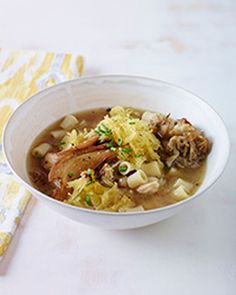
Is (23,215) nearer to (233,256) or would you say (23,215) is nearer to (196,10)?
(233,256)

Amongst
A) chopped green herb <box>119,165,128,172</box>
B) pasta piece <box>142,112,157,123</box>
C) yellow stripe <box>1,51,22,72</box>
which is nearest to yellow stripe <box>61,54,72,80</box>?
yellow stripe <box>1,51,22,72</box>

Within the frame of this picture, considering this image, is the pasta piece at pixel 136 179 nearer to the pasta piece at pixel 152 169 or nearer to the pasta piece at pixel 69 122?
the pasta piece at pixel 152 169

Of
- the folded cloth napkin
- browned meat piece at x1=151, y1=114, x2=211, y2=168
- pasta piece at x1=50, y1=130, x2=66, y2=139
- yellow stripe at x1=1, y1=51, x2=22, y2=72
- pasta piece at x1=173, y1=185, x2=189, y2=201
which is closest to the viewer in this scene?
pasta piece at x1=173, y1=185, x2=189, y2=201

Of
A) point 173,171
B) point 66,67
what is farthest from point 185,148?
point 66,67

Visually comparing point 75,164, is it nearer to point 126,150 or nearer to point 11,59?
point 126,150

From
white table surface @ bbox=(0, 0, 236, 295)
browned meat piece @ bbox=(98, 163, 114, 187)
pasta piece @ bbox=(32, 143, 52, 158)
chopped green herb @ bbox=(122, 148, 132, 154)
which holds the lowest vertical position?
white table surface @ bbox=(0, 0, 236, 295)

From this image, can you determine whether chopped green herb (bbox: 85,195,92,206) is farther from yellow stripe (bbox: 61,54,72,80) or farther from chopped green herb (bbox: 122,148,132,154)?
yellow stripe (bbox: 61,54,72,80)
